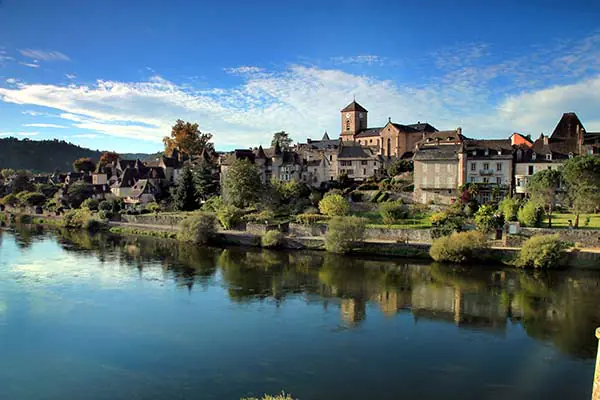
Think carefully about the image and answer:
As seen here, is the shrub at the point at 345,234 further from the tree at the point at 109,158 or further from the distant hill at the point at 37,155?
the distant hill at the point at 37,155

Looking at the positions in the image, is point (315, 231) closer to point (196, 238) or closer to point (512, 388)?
point (196, 238)

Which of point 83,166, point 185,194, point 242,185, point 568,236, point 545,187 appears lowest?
point 568,236

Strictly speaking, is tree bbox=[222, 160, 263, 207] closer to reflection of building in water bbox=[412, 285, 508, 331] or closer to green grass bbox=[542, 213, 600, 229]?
reflection of building in water bbox=[412, 285, 508, 331]

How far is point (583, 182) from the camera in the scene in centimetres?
2797

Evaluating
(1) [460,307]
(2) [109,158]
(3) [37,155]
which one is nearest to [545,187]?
(1) [460,307]

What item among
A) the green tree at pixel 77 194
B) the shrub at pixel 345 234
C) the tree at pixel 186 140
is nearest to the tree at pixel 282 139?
the tree at pixel 186 140

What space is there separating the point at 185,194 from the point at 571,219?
2721 cm

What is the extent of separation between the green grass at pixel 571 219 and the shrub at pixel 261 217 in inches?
633

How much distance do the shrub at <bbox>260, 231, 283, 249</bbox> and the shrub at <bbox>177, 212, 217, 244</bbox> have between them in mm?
3801

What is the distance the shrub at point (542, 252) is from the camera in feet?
74.5

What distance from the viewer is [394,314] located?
56.0 ft

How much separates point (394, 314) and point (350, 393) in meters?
6.15

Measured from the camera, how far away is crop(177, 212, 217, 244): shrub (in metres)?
30.9

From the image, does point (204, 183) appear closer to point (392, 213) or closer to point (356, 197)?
point (356, 197)
